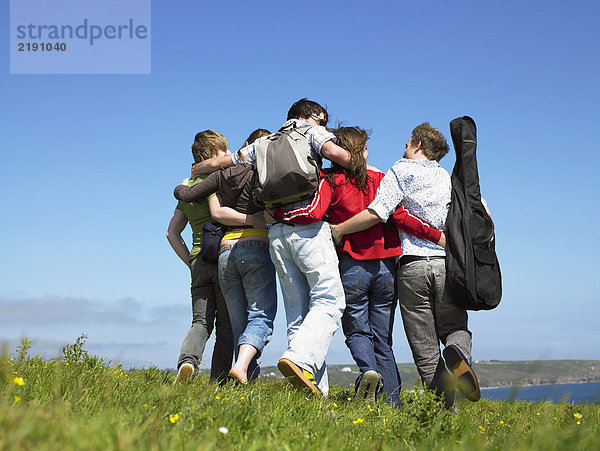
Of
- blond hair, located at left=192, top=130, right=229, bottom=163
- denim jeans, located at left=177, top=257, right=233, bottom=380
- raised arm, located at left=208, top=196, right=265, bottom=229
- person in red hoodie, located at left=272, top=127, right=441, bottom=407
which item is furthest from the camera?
blond hair, located at left=192, top=130, right=229, bottom=163

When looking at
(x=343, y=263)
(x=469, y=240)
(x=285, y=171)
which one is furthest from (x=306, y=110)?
(x=469, y=240)

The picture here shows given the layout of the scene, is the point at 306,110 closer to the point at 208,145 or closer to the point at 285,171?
the point at 285,171

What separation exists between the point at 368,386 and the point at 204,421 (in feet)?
7.37

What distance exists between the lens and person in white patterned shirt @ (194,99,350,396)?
4.40m

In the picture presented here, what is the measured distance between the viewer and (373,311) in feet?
16.5

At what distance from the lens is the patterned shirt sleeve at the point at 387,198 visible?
4809 mm

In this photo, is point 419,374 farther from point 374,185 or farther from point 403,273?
point 374,185

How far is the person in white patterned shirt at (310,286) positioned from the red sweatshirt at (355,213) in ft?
0.34

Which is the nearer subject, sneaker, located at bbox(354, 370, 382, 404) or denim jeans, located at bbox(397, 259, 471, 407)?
sneaker, located at bbox(354, 370, 382, 404)

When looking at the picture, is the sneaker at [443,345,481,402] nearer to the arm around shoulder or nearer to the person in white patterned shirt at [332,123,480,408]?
the person in white patterned shirt at [332,123,480,408]

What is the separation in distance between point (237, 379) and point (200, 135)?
2786 millimetres

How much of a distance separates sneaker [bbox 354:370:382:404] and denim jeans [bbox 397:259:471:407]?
0.53m

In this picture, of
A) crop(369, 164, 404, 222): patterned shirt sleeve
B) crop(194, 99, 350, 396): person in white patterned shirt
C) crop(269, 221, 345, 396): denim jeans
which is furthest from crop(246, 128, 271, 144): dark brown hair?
crop(369, 164, 404, 222): patterned shirt sleeve

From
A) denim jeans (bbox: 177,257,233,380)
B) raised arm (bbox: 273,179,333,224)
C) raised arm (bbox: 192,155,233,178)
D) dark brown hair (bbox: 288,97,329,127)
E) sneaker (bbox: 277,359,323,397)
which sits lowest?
sneaker (bbox: 277,359,323,397)
